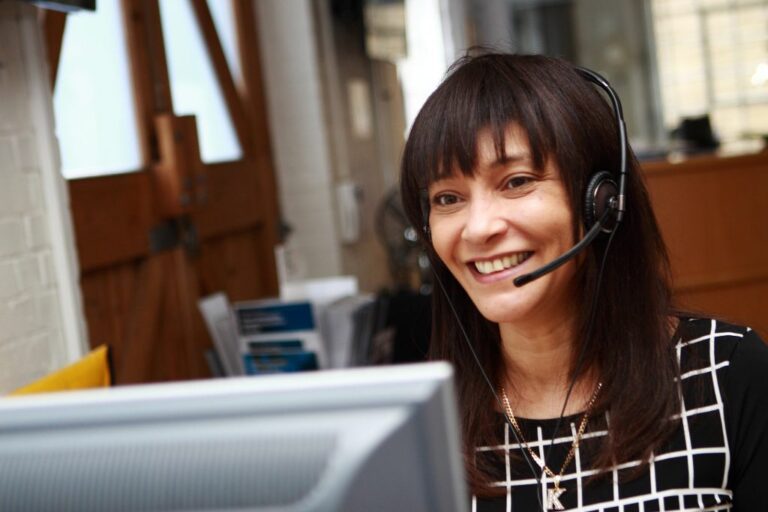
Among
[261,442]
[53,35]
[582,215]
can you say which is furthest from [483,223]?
[53,35]

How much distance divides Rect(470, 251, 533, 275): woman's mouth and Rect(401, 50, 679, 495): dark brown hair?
0.29ft

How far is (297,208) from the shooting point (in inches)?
177

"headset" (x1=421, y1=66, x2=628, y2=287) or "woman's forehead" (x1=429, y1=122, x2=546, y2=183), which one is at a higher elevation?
"woman's forehead" (x1=429, y1=122, x2=546, y2=183)

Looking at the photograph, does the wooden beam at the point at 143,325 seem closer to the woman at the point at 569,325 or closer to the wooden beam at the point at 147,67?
the wooden beam at the point at 147,67

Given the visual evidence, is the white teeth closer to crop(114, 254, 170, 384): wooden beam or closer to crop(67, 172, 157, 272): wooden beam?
crop(67, 172, 157, 272): wooden beam

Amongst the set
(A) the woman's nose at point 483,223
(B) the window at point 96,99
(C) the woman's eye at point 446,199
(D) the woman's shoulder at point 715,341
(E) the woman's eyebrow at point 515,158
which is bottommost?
(D) the woman's shoulder at point 715,341

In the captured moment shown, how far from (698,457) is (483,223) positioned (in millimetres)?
387

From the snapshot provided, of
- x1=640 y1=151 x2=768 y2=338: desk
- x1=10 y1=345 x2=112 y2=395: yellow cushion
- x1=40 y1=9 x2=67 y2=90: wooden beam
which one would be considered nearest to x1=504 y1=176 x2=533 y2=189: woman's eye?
x1=10 y1=345 x2=112 y2=395: yellow cushion

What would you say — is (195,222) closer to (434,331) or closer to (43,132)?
(43,132)

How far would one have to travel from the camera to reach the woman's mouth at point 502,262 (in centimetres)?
132

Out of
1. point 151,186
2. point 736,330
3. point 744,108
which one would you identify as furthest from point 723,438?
point 744,108

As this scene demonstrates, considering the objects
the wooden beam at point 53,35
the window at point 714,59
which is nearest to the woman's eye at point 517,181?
the wooden beam at point 53,35

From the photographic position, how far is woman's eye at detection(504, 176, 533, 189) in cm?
132

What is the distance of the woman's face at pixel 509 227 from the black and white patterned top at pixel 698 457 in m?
0.20
